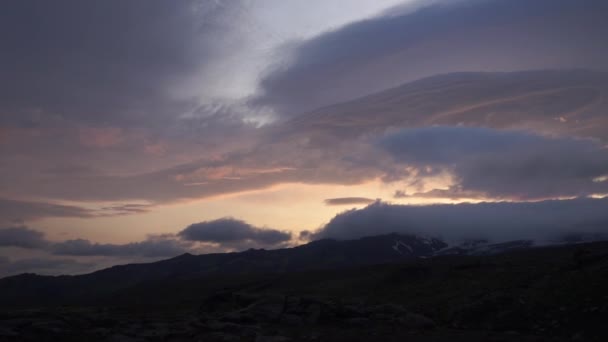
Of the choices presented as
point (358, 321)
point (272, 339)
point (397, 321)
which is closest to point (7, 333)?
point (272, 339)

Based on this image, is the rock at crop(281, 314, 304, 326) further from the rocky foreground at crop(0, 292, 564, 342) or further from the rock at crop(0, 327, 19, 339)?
the rock at crop(0, 327, 19, 339)

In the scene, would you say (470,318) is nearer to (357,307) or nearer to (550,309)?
(550,309)

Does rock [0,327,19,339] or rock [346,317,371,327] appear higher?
rock [0,327,19,339]

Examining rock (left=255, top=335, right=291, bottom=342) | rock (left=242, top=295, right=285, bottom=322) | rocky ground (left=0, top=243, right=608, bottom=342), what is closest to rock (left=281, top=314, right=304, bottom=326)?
rocky ground (left=0, top=243, right=608, bottom=342)

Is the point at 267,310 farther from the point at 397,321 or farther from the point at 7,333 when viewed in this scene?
the point at 7,333

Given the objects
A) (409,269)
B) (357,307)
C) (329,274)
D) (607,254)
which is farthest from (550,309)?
(329,274)

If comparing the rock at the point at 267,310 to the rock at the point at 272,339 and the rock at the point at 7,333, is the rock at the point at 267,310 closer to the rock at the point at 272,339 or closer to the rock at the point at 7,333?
the rock at the point at 272,339

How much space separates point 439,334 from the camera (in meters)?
32.7

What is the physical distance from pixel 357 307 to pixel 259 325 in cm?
1031

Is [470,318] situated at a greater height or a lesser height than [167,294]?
greater

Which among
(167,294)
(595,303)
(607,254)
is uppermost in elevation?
(607,254)

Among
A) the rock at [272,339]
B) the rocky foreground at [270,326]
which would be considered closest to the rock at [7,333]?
the rocky foreground at [270,326]

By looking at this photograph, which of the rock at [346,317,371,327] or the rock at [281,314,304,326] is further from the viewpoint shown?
the rock at [281,314,304,326]

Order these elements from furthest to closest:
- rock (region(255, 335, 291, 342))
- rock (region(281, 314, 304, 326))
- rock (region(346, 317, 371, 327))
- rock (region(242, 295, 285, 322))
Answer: rock (region(242, 295, 285, 322))
rock (region(281, 314, 304, 326))
rock (region(346, 317, 371, 327))
rock (region(255, 335, 291, 342))
